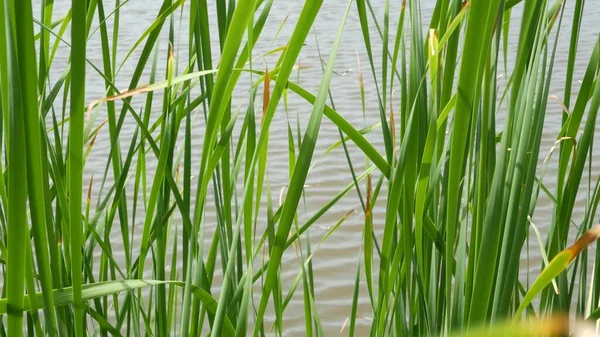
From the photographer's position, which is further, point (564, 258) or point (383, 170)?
point (383, 170)

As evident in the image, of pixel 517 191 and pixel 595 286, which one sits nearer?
pixel 517 191

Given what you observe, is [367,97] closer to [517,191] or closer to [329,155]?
[329,155]

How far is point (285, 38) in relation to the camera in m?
4.77

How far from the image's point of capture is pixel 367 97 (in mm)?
3834

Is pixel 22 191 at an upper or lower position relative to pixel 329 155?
upper

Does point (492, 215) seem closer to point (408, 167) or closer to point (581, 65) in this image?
point (408, 167)

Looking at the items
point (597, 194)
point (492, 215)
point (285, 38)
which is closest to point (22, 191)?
point (492, 215)

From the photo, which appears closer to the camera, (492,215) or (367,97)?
(492,215)

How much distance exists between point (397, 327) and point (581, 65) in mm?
3811

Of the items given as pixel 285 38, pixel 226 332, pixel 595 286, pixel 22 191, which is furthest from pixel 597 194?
pixel 285 38

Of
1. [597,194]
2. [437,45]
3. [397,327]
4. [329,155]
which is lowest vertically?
[329,155]

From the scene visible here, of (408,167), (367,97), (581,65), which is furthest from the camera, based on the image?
(581,65)

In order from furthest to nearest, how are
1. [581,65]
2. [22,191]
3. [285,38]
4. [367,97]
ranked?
1. [285,38]
2. [581,65]
3. [367,97]
4. [22,191]

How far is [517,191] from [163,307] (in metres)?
0.36
